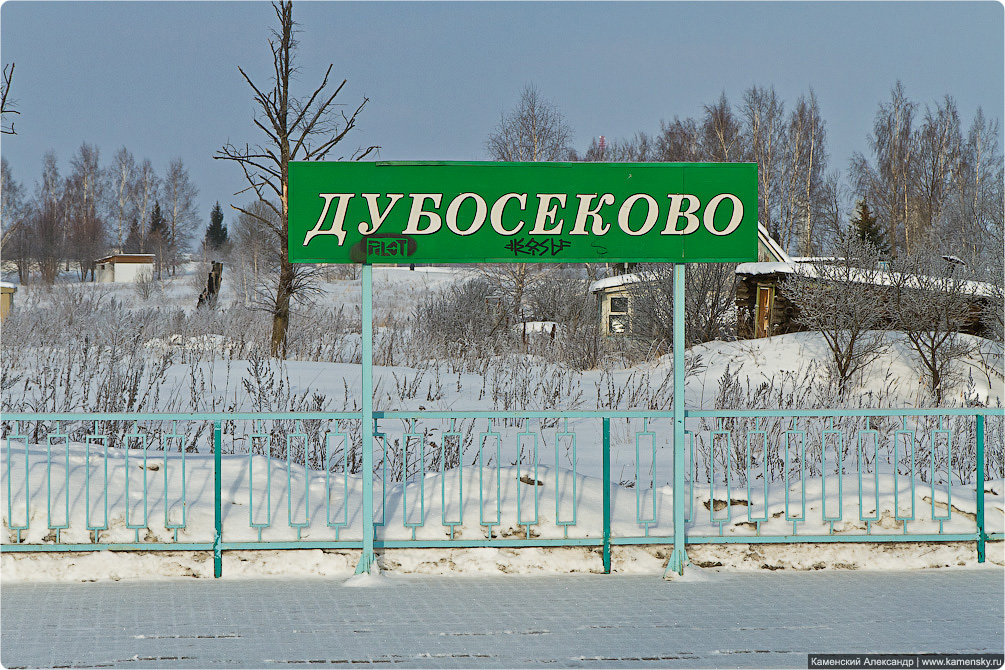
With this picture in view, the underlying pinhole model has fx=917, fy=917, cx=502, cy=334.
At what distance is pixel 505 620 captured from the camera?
5.02 m

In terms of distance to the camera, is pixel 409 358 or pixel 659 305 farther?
pixel 659 305

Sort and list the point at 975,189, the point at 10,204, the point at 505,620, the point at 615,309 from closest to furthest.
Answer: the point at 505,620 < the point at 615,309 < the point at 975,189 < the point at 10,204

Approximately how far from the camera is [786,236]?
146 ft

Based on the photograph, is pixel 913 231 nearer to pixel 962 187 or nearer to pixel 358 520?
pixel 962 187

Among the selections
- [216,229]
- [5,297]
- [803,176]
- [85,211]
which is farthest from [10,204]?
[803,176]

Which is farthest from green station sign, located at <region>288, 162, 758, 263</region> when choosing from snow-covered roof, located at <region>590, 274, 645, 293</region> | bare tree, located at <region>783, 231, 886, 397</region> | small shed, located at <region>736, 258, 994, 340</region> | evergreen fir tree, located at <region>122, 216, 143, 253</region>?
evergreen fir tree, located at <region>122, 216, 143, 253</region>

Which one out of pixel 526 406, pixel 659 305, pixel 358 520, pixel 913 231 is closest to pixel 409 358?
pixel 526 406

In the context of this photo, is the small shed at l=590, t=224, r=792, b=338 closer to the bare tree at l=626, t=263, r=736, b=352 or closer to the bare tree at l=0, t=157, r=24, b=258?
the bare tree at l=626, t=263, r=736, b=352

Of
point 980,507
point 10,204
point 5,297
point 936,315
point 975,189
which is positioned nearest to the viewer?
Answer: point 980,507

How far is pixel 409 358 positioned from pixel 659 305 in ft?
29.5

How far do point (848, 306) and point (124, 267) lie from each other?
59536 millimetres

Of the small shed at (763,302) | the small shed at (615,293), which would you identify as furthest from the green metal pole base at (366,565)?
the small shed at (615,293)

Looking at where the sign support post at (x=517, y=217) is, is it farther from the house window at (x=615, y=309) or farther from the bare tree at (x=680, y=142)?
the bare tree at (x=680, y=142)

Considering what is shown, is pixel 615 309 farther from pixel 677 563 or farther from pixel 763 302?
pixel 677 563
